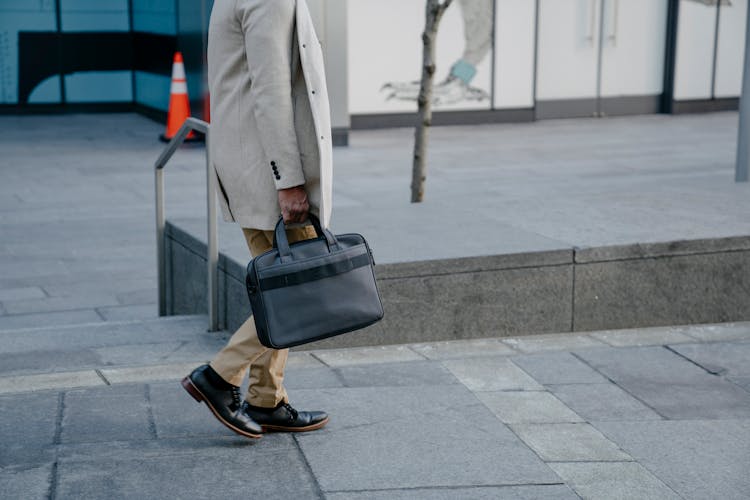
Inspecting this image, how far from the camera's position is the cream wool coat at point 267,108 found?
3.36 meters

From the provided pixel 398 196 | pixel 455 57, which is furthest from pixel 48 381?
pixel 455 57

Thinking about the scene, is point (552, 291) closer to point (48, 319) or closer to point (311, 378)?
point (311, 378)

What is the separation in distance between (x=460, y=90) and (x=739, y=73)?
13.5ft

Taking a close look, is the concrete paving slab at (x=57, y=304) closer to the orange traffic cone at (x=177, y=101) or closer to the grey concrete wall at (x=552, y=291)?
the grey concrete wall at (x=552, y=291)

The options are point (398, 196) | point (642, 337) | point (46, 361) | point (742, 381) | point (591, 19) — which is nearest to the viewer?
point (742, 381)

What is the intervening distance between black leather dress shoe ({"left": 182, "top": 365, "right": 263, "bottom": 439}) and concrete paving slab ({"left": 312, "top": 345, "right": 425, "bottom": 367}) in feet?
3.25

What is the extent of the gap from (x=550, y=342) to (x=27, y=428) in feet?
7.81

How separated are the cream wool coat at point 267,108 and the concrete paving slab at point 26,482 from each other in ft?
3.24

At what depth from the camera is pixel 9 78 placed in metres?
15.5

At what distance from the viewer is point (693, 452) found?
12.4ft

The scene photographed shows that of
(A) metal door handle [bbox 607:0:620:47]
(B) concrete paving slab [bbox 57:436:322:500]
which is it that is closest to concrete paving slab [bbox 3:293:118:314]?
(B) concrete paving slab [bbox 57:436:322:500]

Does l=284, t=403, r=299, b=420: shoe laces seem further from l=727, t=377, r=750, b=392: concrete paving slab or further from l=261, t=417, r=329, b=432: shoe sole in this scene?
l=727, t=377, r=750, b=392: concrete paving slab

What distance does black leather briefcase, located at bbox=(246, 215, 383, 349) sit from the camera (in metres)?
3.38

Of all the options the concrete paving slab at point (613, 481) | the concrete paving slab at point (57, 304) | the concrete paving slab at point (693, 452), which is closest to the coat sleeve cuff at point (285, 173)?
the concrete paving slab at point (613, 481)
